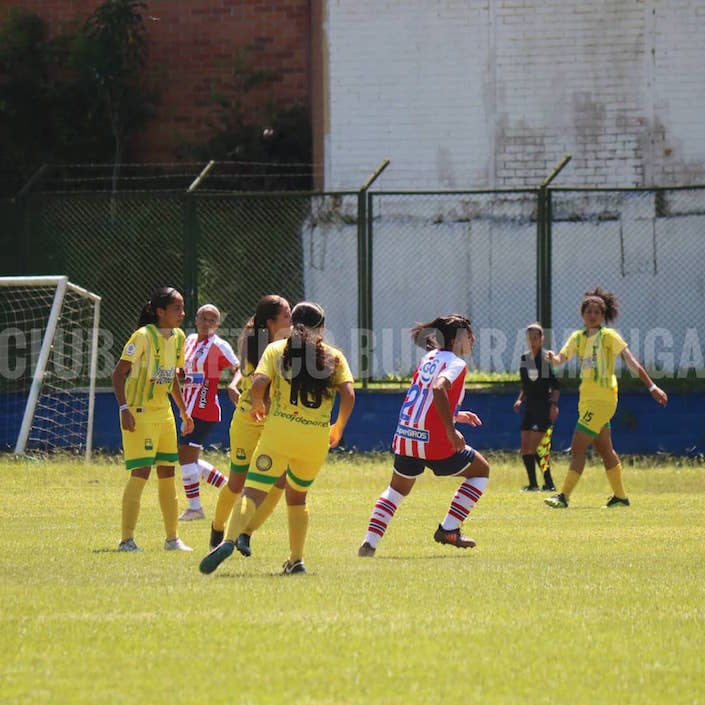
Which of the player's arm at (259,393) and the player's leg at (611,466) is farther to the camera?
the player's leg at (611,466)

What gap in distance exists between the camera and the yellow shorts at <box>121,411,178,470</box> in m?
10.2

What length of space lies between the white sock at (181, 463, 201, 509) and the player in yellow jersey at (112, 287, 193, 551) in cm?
240

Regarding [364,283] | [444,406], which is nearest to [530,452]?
[364,283]

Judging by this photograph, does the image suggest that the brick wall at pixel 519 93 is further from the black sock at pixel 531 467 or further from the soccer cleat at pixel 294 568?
the soccer cleat at pixel 294 568

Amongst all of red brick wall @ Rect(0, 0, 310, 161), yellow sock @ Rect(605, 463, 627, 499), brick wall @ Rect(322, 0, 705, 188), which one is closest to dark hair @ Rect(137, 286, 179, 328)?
yellow sock @ Rect(605, 463, 627, 499)

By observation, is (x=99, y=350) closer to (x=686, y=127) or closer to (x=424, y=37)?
(x=424, y=37)

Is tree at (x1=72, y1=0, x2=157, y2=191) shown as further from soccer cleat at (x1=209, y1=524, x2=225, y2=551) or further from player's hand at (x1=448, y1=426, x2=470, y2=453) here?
player's hand at (x1=448, y1=426, x2=470, y2=453)

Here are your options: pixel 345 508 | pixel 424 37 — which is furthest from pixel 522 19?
pixel 345 508

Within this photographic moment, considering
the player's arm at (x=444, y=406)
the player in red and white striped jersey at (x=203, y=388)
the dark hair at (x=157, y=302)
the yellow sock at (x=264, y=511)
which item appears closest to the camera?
the yellow sock at (x=264, y=511)

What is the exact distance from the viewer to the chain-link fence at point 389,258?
782 inches

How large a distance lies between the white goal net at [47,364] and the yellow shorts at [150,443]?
25.5 feet

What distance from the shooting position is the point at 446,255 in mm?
21641

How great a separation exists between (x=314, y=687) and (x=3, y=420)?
575 inches

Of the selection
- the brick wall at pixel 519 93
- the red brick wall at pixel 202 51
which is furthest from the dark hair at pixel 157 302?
the red brick wall at pixel 202 51
